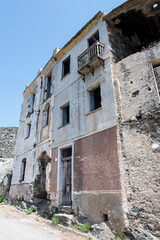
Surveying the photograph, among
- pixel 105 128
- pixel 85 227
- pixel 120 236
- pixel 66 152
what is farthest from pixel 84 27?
pixel 120 236

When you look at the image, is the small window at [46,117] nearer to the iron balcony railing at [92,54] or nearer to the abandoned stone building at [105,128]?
the abandoned stone building at [105,128]

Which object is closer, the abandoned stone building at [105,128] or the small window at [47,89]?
the abandoned stone building at [105,128]

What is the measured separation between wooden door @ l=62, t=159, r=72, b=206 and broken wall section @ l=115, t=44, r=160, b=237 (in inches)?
140

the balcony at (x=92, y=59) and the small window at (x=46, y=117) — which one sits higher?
the balcony at (x=92, y=59)

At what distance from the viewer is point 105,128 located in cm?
737

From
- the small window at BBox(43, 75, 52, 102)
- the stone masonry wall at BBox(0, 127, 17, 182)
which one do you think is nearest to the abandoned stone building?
the small window at BBox(43, 75, 52, 102)

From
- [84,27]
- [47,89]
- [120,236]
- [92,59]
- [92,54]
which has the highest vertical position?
[84,27]

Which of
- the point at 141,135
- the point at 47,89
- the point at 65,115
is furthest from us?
the point at 47,89

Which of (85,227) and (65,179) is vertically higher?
(65,179)

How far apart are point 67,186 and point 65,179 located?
0.38m

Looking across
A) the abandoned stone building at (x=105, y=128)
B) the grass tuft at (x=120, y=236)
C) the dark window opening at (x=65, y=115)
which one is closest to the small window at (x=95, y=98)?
the abandoned stone building at (x=105, y=128)

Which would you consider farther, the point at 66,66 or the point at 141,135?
the point at 66,66

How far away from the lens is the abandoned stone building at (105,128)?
5.94m

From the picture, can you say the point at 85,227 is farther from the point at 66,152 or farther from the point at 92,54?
the point at 92,54
